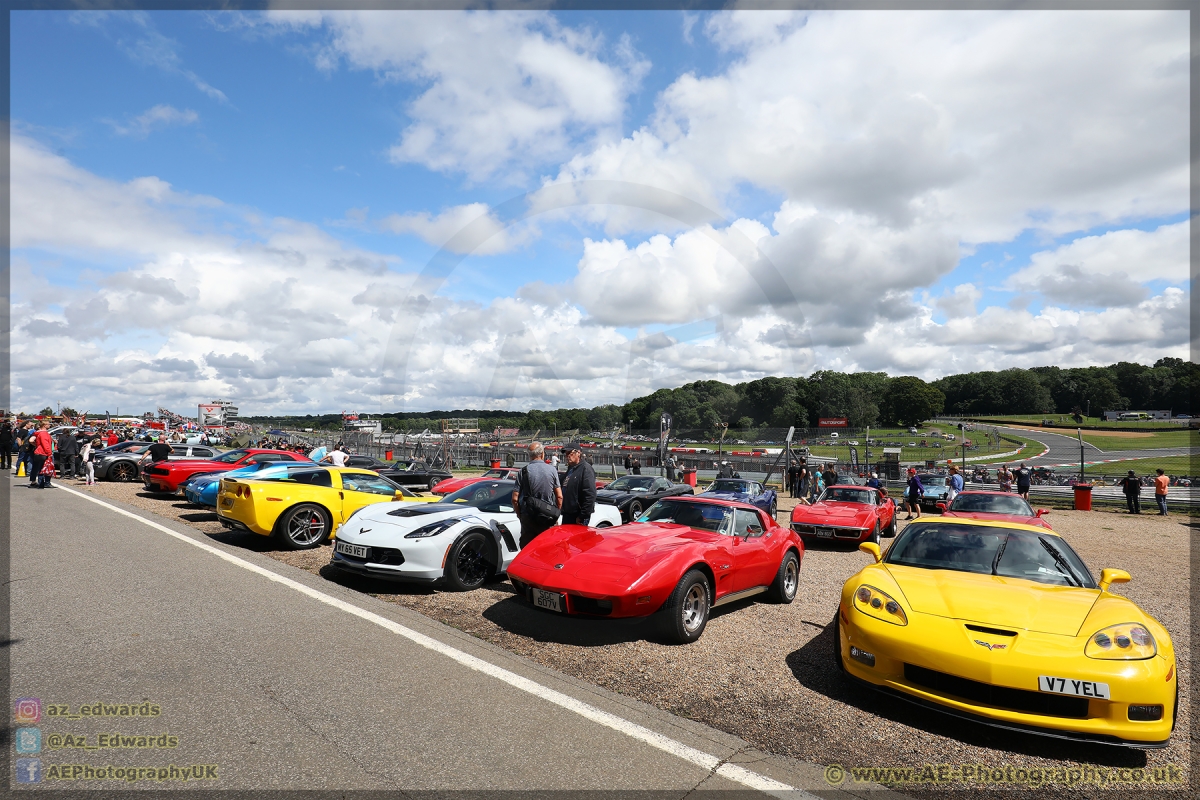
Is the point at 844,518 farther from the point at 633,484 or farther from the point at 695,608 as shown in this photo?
the point at 695,608

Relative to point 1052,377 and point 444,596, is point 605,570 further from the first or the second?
point 1052,377

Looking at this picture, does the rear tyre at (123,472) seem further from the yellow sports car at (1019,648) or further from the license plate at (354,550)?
the yellow sports car at (1019,648)

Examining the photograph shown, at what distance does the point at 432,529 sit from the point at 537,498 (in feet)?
4.15

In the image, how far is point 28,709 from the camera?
142 inches

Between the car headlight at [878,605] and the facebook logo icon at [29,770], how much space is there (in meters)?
4.78

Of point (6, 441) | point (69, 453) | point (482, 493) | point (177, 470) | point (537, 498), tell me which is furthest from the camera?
point (6, 441)

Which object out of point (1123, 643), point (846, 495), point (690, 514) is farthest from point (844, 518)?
point (1123, 643)

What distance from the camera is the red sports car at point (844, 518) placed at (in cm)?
1141

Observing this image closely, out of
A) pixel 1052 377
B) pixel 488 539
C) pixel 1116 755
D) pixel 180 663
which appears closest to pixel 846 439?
pixel 488 539

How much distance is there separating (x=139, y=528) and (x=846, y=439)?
24180 millimetres

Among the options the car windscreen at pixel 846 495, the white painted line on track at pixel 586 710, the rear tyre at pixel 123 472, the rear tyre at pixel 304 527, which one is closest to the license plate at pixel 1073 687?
the white painted line on track at pixel 586 710

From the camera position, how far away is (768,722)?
152 inches

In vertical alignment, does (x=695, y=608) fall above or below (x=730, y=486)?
above

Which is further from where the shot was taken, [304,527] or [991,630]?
[304,527]
